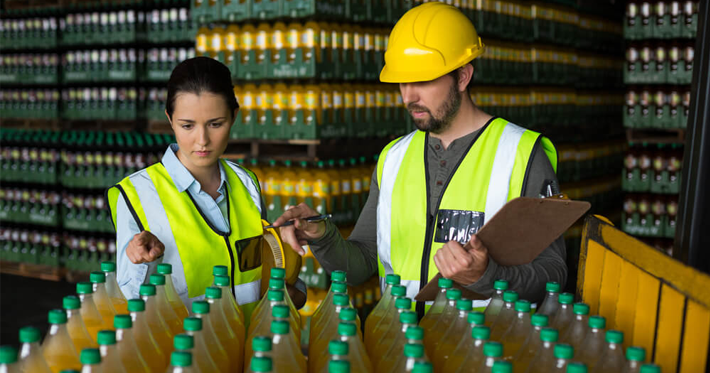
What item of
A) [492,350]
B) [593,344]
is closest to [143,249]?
[492,350]

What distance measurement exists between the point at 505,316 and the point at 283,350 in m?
0.55

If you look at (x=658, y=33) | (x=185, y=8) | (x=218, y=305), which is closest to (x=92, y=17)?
(x=185, y=8)

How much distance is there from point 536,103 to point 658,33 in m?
1.46

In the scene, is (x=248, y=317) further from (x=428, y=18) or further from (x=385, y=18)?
(x=385, y=18)

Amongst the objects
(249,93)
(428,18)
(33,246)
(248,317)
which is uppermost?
(428,18)

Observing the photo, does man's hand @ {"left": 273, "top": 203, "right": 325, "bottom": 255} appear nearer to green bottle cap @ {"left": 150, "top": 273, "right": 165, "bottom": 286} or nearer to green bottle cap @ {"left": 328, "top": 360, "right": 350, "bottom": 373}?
green bottle cap @ {"left": 150, "top": 273, "right": 165, "bottom": 286}

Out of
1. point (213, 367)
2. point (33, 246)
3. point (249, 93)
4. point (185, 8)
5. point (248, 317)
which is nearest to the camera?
point (213, 367)

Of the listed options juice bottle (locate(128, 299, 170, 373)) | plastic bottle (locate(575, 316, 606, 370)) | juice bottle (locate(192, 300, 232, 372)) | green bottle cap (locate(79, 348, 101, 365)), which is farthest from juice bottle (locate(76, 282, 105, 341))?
plastic bottle (locate(575, 316, 606, 370))

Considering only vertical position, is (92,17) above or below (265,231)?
above

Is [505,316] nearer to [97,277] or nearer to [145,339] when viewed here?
[145,339]

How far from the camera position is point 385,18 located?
5.53 metres

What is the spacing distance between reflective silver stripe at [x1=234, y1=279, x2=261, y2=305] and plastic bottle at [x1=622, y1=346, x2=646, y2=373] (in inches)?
49.0

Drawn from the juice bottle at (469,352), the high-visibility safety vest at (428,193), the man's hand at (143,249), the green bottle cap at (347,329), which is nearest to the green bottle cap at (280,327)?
the green bottle cap at (347,329)

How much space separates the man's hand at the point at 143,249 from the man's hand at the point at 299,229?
355mm
